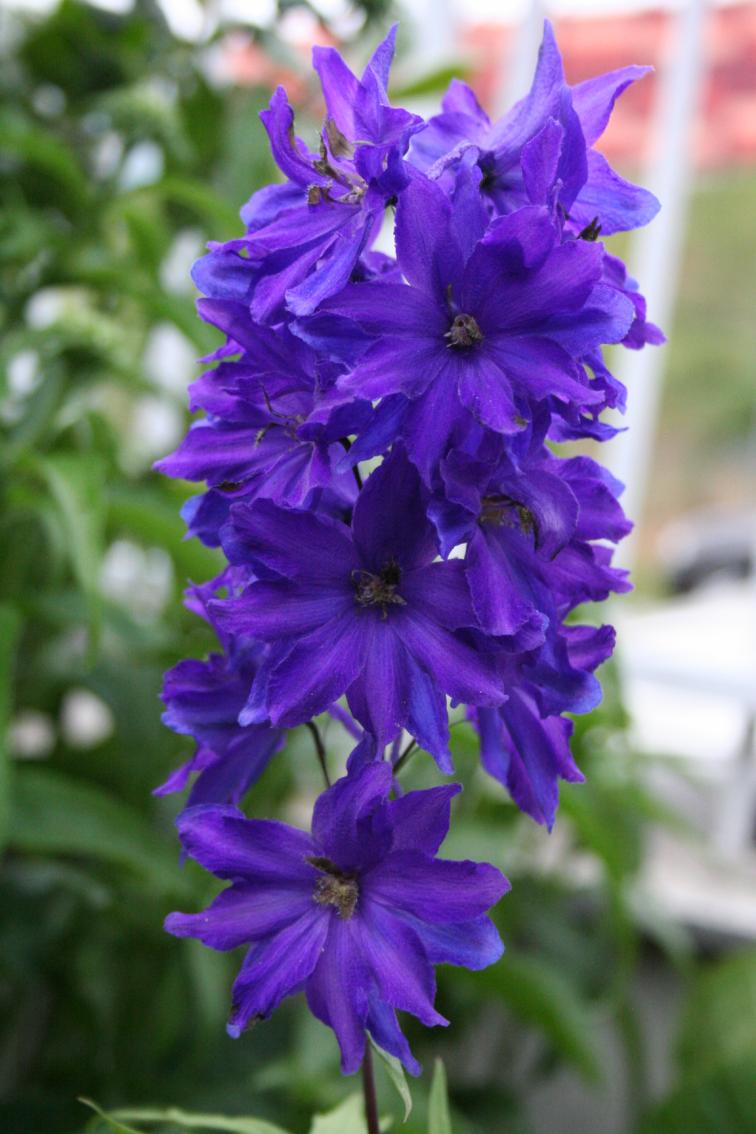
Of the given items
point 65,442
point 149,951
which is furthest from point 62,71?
point 149,951

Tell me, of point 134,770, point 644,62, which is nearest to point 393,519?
point 134,770

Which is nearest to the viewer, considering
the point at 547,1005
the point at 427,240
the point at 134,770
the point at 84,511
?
the point at 427,240

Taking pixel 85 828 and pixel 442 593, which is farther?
pixel 85 828

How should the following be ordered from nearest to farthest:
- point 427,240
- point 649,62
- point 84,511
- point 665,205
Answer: point 427,240
point 84,511
point 665,205
point 649,62

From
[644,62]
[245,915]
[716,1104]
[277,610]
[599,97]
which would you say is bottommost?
[716,1104]

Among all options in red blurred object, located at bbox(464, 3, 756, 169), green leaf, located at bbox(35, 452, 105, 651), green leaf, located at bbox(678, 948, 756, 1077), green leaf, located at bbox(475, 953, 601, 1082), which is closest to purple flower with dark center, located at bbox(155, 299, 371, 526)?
green leaf, located at bbox(35, 452, 105, 651)

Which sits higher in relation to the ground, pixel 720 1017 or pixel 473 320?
pixel 473 320

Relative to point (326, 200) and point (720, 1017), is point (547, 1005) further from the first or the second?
point (326, 200)
